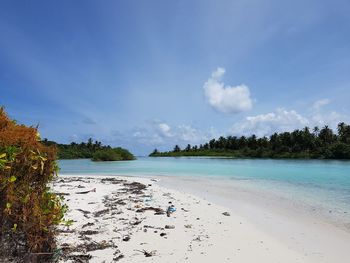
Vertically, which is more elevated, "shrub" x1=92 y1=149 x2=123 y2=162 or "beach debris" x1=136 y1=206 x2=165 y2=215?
"shrub" x1=92 y1=149 x2=123 y2=162

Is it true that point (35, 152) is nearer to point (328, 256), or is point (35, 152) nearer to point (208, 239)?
point (208, 239)

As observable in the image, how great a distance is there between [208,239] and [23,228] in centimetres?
350

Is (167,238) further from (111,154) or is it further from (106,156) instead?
(111,154)

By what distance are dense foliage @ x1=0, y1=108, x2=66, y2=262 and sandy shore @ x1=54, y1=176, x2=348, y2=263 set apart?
101 cm

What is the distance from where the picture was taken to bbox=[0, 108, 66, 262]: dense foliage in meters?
3.57

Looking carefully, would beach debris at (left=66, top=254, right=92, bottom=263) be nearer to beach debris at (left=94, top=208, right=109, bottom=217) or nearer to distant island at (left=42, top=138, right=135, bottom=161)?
beach debris at (left=94, top=208, right=109, bottom=217)

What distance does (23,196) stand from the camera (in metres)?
3.84

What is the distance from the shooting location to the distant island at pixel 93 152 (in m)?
69.7

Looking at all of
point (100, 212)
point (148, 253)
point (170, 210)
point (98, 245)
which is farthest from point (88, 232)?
point (170, 210)

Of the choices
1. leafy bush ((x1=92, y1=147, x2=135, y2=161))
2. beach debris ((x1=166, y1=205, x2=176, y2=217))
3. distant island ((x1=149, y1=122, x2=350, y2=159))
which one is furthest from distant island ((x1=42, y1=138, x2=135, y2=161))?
beach debris ((x1=166, y1=205, x2=176, y2=217))

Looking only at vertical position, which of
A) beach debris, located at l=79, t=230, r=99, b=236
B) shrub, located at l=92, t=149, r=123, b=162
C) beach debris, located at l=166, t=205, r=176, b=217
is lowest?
beach debris, located at l=79, t=230, r=99, b=236

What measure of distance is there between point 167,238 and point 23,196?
312 cm

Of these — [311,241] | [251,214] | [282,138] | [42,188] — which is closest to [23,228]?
[42,188]

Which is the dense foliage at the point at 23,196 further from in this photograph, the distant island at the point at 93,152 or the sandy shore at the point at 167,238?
the distant island at the point at 93,152
